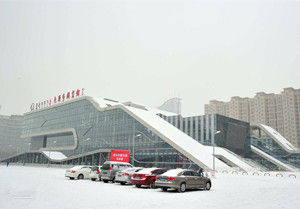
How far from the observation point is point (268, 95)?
156 m

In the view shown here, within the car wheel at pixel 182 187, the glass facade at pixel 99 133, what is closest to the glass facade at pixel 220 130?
the glass facade at pixel 99 133

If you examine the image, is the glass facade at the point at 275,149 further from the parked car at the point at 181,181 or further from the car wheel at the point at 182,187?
the car wheel at the point at 182,187

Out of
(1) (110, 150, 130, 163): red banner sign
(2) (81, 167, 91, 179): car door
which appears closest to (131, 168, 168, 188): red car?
(2) (81, 167, 91, 179): car door

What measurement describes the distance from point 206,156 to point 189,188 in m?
32.9

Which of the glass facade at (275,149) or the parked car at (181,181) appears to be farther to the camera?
the glass facade at (275,149)

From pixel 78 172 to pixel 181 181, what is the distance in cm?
1383

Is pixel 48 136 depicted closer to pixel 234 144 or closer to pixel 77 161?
pixel 77 161

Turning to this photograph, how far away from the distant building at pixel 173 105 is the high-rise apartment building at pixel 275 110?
67396 mm

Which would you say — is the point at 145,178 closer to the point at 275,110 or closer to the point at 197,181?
the point at 197,181

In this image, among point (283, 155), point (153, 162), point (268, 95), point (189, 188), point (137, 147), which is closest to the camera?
point (189, 188)

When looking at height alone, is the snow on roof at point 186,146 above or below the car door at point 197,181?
above

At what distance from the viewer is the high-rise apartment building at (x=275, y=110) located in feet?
468

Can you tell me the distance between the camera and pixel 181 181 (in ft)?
58.0

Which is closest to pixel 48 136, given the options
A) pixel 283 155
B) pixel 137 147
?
pixel 137 147
